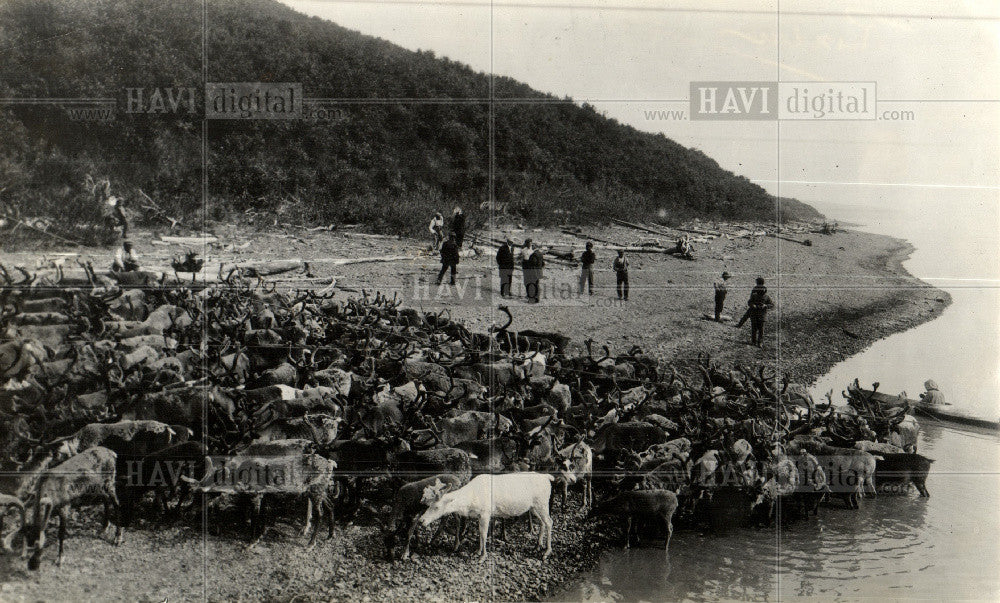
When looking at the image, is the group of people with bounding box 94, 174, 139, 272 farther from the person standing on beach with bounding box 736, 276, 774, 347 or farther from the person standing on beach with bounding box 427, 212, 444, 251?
the person standing on beach with bounding box 736, 276, 774, 347

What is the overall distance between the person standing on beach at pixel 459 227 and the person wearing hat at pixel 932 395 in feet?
17.3

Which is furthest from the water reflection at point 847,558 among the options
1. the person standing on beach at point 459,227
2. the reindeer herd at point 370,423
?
the person standing on beach at point 459,227

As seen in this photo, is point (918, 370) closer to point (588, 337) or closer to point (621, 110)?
point (588, 337)

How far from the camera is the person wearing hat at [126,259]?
7684mm

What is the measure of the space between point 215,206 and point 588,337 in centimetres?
454

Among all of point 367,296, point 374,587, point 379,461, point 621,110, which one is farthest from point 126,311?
point 621,110

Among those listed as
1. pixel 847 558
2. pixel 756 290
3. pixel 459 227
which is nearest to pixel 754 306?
pixel 756 290

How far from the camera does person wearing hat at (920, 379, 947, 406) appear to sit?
24.0ft

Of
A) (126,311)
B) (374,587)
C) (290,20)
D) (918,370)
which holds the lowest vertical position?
(374,587)

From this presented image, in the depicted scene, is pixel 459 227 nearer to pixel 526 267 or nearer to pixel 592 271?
pixel 526 267

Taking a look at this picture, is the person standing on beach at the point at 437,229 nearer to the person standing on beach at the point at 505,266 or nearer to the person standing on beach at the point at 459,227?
the person standing on beach at the point at 459,227

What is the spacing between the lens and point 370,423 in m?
6.64

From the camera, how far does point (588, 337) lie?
8.01 metres

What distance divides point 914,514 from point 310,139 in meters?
7.46
